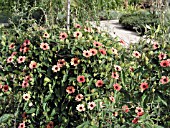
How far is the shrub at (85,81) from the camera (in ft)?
8.51

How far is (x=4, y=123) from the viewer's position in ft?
9.70

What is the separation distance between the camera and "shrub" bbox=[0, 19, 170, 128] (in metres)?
2.59

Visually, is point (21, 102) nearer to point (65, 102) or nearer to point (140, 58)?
point (65, 102)

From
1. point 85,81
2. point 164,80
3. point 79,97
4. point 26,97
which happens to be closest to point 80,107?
point 79,97

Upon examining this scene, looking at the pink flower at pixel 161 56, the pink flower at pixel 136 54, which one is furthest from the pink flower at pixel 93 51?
the pink flower at pixel 161 56

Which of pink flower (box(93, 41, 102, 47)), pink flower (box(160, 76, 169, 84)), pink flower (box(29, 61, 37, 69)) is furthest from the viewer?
pink flower (box(29, 61, 37, 69))

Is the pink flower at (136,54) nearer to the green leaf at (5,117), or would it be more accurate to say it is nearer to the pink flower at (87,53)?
the pink flower at (87,53)

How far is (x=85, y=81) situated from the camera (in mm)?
2615

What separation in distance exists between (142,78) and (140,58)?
134 millimetres

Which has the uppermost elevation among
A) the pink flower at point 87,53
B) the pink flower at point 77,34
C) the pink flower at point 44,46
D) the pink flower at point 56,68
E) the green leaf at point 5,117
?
the pink flower at point 77,34

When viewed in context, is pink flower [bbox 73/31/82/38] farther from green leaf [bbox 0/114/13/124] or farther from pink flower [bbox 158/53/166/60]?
green leaf [bbox 0/114/13/124]

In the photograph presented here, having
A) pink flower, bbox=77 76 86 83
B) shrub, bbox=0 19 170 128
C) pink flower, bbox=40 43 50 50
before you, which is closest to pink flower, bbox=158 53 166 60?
shrub, bbox=0 19 170 128

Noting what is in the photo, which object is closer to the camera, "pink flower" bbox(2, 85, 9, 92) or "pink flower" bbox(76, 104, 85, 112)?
"pink flower" bbox(76, 104, 85, 112)

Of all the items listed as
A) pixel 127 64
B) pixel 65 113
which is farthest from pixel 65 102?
pixel 127 64
